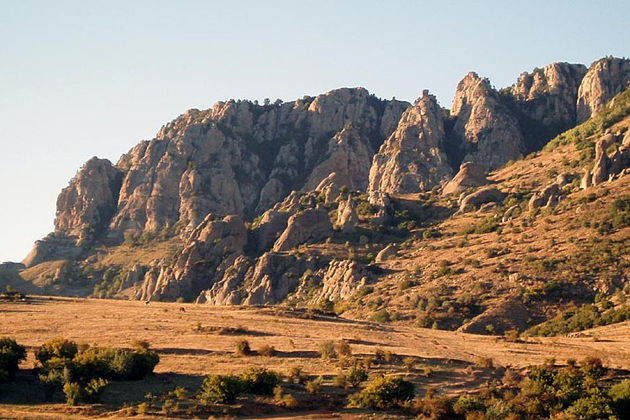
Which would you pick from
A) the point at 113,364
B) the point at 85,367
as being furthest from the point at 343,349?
the point at 85,367

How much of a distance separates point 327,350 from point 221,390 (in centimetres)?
1244

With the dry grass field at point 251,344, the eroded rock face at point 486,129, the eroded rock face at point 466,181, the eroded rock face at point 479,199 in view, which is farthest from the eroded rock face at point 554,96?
the dry grass field at point 251,344

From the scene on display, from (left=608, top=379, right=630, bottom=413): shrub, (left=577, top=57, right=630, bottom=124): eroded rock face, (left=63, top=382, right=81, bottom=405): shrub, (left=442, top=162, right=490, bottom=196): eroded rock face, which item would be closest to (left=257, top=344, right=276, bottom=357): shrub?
(left=63, top=382, right=81, bottom=405): shrub

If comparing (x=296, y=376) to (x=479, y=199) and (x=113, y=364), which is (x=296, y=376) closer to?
(x=113, y=364)

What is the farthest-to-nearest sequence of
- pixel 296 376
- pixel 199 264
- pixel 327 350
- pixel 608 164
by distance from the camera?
pixel 199 264
pixel 608 164
pixel 327 350
pixel 296 376

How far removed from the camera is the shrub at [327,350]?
5363cm

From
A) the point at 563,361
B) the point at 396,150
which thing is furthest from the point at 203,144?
the point at 563,361

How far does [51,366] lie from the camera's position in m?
45.5

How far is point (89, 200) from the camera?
596 feet

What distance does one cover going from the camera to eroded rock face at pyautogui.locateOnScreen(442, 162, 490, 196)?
447 feet

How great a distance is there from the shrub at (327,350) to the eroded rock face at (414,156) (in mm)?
105440

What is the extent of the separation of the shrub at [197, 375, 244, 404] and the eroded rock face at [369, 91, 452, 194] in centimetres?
11728

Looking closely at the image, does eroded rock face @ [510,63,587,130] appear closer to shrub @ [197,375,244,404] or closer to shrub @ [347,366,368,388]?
shrub @ [347,366,368,388]

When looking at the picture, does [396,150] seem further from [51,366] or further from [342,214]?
[51,366]
